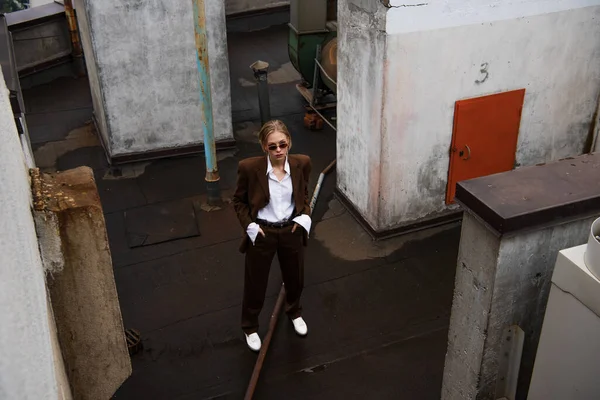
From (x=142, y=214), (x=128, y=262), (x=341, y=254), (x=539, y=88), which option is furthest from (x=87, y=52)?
(x=539, y=88)

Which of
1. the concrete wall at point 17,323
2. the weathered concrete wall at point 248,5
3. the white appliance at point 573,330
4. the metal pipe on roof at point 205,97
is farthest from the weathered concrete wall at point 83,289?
the weathered concrete wall at point 248,5

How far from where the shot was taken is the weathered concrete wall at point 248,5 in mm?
15461

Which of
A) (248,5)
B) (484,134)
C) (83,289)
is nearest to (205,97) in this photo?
(484,134)

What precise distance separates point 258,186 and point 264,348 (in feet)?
5.30

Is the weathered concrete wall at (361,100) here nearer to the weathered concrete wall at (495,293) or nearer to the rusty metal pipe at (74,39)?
the weathered concrete wall at (495,293)

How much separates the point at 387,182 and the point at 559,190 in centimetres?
385

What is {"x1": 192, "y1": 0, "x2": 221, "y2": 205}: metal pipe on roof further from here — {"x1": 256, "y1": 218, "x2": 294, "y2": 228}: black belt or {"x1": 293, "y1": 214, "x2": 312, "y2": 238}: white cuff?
{"x1": 293, "y1": 214, "x2": 312, "y2": 238}: white cuff

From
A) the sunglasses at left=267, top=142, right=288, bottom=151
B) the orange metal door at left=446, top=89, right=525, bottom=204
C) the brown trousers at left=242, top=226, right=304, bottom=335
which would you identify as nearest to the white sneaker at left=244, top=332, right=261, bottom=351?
the brown trousers at left=242, top=226, right=304, bottom=335

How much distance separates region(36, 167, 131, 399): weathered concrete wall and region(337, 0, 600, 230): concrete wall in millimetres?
3877

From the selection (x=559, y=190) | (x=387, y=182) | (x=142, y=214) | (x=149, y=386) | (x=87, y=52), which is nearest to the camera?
(x=559, y=190)

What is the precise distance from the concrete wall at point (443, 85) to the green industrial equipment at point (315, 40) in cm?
228

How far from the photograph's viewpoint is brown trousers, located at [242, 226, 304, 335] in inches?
205

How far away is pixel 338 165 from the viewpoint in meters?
8.23

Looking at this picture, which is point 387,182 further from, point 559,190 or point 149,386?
point 559,190
